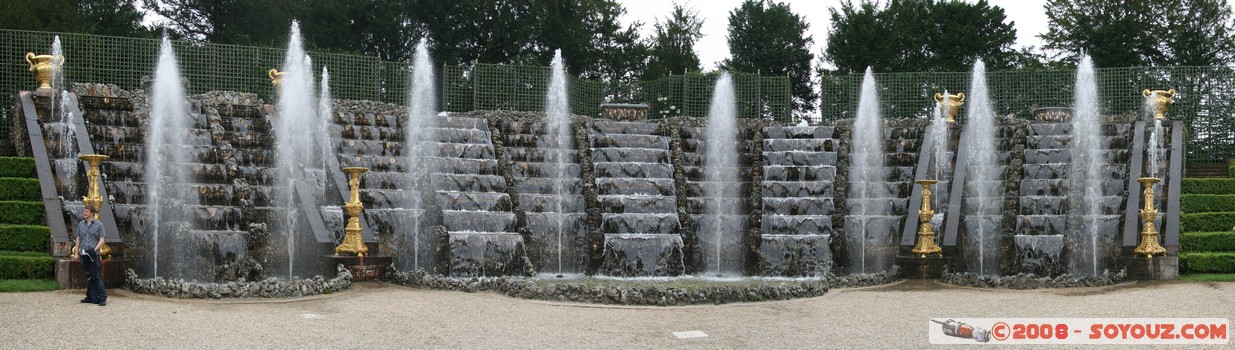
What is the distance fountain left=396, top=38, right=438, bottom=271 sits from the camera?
20344 mm

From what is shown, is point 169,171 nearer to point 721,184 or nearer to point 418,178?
point 418,178

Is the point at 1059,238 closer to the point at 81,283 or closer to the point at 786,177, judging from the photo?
the point at 786,177

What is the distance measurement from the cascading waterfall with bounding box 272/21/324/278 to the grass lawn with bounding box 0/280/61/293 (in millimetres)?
4161

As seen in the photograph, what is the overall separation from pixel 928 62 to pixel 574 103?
13531 millimetres

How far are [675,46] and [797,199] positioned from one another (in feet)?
84.1

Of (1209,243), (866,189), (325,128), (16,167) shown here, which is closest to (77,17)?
(325,128)

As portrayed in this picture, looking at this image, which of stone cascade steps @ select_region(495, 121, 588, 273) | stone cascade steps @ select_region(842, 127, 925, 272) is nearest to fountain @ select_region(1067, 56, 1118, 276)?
stone cascade steps @ select_region(842, 127, 925, 272)

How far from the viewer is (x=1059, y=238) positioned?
19.7 m

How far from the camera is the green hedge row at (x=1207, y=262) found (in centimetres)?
1878

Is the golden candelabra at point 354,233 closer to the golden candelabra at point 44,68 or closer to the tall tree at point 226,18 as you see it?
the golden candelabra at point 44,68

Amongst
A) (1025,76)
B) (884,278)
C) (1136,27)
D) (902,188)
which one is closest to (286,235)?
(884,278)

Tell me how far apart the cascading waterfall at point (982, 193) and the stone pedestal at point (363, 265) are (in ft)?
35.5

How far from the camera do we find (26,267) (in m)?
15.6

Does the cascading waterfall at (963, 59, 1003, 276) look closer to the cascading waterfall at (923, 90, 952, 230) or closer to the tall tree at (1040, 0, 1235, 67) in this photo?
the cascading waterfall at (923, 90, 952, 230)
